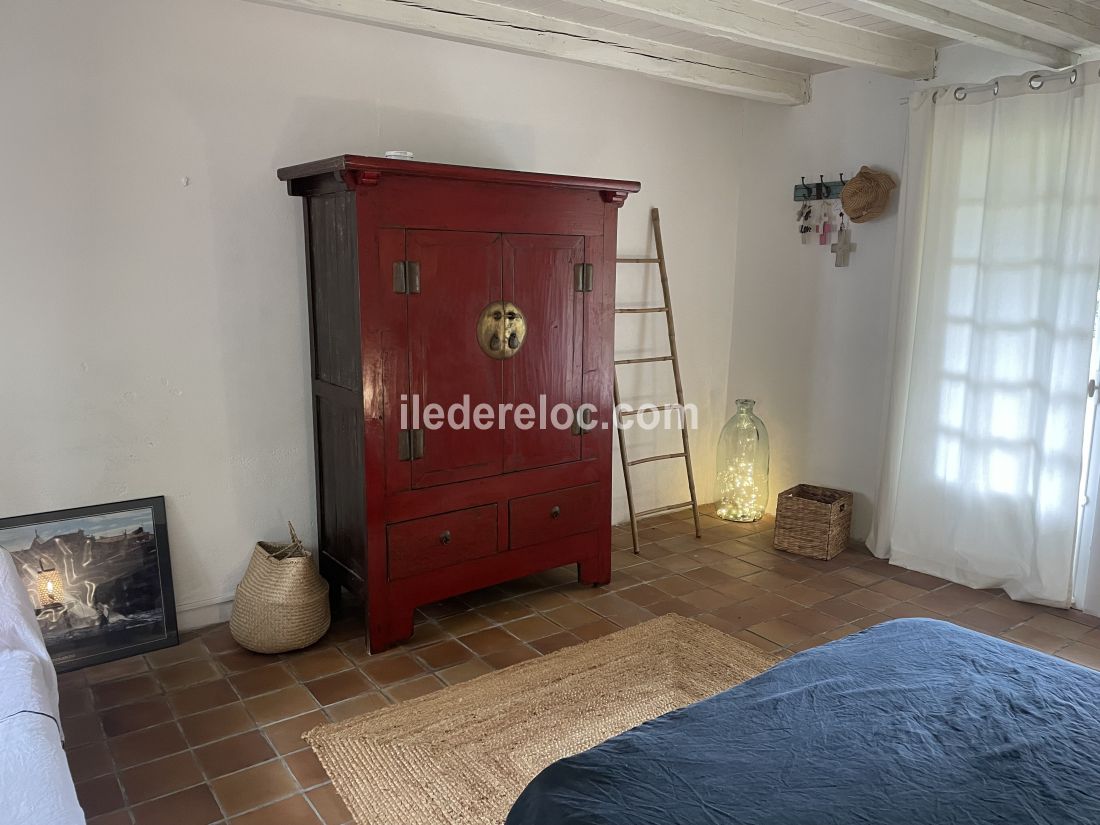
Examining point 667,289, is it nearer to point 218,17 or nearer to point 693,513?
point 693,513

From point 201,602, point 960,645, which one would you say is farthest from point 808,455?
point 201,602

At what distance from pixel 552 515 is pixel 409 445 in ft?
2.75

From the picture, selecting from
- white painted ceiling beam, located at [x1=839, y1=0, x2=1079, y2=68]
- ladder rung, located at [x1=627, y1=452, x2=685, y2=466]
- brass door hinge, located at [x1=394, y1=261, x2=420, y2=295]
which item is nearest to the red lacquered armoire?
brass door hinge, located at [x1=394, y1=261, x2=420, y2=295]

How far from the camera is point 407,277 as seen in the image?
3.13 meters

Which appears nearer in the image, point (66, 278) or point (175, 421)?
point (66, 278)

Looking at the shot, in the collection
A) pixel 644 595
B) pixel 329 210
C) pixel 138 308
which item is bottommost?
pixel 644 595

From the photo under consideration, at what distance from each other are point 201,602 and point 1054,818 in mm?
3116

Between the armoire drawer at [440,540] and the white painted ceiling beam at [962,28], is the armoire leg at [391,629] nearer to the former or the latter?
the armoire drawer at [440,540]

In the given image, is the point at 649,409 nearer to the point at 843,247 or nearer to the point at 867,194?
the point at 843,247

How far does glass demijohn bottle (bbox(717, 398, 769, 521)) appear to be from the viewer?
16.1 ft

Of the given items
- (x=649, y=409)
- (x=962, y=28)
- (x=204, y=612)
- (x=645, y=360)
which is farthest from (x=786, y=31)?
(x=204, y=612)

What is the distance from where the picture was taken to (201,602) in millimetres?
3471

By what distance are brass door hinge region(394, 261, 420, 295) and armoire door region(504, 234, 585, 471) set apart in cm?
42

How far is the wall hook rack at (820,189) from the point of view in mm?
4520
